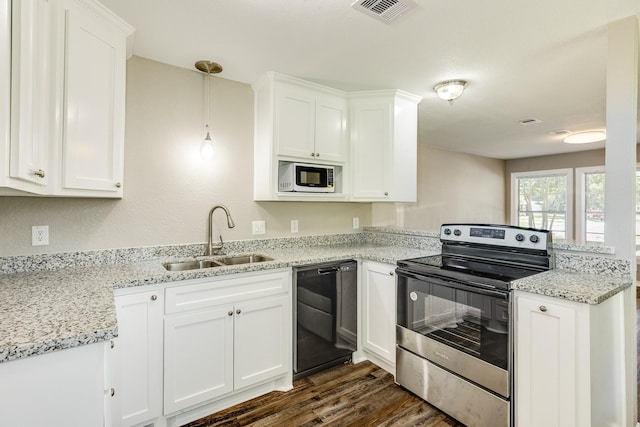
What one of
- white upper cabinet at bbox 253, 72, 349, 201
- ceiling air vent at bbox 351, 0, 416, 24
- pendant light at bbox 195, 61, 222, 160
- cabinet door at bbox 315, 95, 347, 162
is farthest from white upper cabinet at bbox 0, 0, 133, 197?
cabinet door at bbox 315, 95, 347, 162

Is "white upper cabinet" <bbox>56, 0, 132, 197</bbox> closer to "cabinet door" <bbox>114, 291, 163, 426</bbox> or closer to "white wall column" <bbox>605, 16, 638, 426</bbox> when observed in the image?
"cabinet door" <bbox>114, 291, 163, 426</bbox>

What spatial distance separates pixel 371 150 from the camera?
295cm

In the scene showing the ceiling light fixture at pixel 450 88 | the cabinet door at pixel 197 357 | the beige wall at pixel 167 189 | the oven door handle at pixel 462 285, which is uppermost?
the ceiling light fixture at pixel 450 88

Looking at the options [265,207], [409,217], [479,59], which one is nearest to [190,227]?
[265,207]

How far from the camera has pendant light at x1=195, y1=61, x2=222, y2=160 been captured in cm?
237

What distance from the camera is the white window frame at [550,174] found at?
598cm

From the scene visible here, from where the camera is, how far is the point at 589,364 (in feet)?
4.79

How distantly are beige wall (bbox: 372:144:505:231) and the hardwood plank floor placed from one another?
7.37 ft

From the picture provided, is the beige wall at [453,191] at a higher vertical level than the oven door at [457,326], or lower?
higher

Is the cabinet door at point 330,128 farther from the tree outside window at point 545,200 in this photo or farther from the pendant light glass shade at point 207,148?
the tree outside window at point 545,200

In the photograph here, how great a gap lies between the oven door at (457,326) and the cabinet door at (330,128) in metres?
1.17

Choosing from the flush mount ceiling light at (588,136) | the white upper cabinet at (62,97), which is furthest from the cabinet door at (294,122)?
the flush mount ceiling light at (588,136)

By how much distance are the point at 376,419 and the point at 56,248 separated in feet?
7.21

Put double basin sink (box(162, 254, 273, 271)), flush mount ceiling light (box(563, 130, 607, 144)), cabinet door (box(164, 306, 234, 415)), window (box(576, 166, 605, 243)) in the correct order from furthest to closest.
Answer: window (box(576, 166, 605, 243))
flush mount ceiling light (box(563, 130, 607, 144))
double basin sink (box(162, 254, 273, 271))
cabinet door (box(164, 306, 234, 415))
